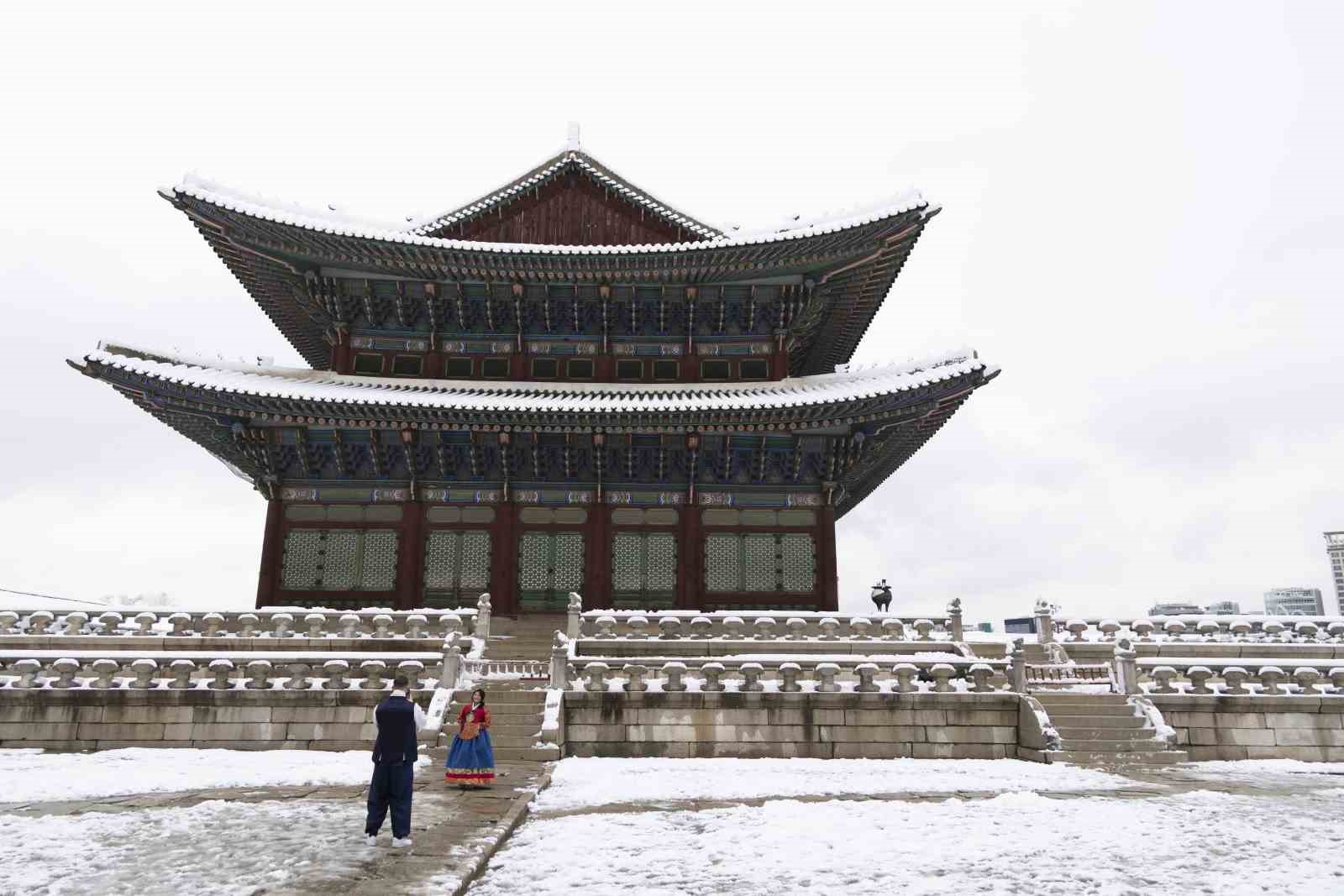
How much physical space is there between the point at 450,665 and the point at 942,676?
28.8 feet

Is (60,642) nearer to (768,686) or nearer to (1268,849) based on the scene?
(768,686)

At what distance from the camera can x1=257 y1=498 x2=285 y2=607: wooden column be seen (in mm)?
22219

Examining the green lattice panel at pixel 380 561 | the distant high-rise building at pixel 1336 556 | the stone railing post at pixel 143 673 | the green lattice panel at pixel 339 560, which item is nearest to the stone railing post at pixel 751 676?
the stone railing post at pixel 143 673

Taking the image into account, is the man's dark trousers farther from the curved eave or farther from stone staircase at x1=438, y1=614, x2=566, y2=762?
the curved eave

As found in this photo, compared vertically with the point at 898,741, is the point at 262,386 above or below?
above

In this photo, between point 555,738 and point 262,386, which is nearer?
point 555,738

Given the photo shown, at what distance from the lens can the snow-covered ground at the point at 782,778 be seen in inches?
433

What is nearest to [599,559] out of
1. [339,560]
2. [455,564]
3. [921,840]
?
[455,564]

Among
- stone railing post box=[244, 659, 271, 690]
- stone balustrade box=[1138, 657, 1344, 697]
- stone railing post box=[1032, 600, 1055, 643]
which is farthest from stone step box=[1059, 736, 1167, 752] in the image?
stone railing post box=[244, 659, 271, 690]

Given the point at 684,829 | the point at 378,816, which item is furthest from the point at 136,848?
the point at 684,829

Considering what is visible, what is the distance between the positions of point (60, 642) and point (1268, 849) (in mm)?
20078

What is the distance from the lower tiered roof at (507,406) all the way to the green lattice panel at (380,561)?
1665 millimetres

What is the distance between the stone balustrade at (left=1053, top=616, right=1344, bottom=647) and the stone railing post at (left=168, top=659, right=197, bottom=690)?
17.3 metres

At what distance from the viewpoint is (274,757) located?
13383 millimetres
